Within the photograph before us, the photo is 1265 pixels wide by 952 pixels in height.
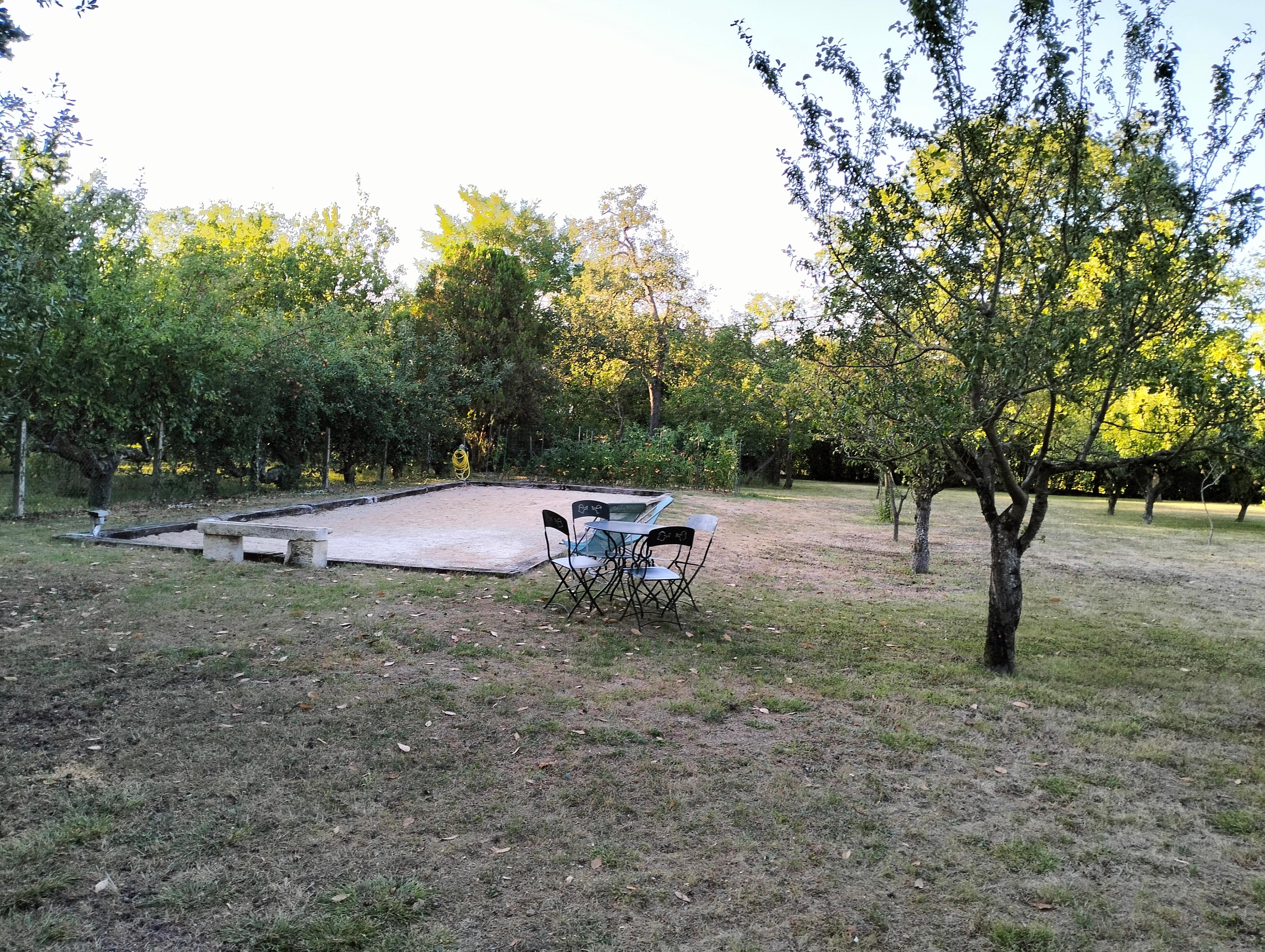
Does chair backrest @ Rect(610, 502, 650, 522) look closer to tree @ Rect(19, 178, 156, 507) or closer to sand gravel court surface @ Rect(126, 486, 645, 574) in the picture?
sand gravel court surface @ Rect(126, 486, 645, 574)

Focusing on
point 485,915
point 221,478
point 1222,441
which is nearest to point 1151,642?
point 1222,441

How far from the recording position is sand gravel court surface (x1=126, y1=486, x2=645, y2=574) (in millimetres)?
7688

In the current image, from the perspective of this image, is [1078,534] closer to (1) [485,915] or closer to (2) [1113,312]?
(2) [1113,312]

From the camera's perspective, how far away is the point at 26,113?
4.84 meters

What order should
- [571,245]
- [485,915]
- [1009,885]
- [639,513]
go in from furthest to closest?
[571,245], [639,513], [1009,885], [485,915]

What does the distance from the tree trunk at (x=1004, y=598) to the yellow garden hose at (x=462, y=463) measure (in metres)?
16.0

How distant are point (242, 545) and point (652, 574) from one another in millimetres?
4000

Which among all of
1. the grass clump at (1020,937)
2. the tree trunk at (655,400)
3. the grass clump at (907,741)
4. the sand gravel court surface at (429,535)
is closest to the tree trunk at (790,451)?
the tree trunk at (655,400)

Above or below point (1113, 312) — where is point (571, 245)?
above

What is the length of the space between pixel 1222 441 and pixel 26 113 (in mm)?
7312

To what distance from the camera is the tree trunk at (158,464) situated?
1053 centimetres

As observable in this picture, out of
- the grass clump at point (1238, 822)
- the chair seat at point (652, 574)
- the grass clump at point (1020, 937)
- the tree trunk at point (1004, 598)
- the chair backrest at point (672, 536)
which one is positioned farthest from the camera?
the chair seat at point (652, 574)

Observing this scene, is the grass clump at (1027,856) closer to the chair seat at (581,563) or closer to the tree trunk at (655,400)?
the chair seat at (581,563)

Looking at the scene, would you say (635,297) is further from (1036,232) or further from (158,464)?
(1036,232)
